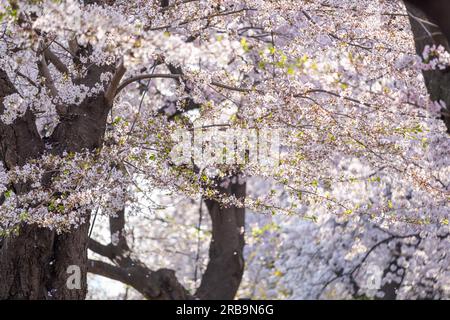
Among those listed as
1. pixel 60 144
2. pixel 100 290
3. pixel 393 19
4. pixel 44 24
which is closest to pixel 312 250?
pixel 100 290

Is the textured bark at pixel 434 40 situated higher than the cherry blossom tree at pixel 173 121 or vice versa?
the cherry blossom tree at pixel 173 121

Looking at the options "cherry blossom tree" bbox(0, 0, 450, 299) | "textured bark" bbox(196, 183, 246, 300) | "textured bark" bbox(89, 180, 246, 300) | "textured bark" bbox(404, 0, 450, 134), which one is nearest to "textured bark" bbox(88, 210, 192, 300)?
"textured bark" bbox(89, 180, 246, 300)

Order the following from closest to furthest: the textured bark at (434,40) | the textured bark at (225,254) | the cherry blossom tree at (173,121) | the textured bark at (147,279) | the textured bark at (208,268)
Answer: the textured bark at (434,40)
the cherry blossom tree at (173,121)
the textured bark at (147,279)
the textured bark at (208,268)
the textured bark at (225,254)

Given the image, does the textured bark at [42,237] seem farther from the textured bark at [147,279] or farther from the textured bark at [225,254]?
the textured bark at [225,254]

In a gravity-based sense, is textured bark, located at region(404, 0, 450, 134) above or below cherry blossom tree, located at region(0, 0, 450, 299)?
below

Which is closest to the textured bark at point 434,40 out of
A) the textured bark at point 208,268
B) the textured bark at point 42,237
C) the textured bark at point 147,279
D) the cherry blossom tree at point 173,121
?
the cherry blossom tree at point 173,121

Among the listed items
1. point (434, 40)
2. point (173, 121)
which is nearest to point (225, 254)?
point (173, 121)

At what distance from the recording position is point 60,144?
803 cm

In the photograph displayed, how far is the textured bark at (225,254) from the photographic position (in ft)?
40.9

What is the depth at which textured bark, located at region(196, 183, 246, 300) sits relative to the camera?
12461 mm

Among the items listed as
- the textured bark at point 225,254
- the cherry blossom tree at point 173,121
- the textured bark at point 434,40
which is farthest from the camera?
the textured bark at point 225,254

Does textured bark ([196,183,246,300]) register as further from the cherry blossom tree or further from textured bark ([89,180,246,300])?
the cherry blossom tree
